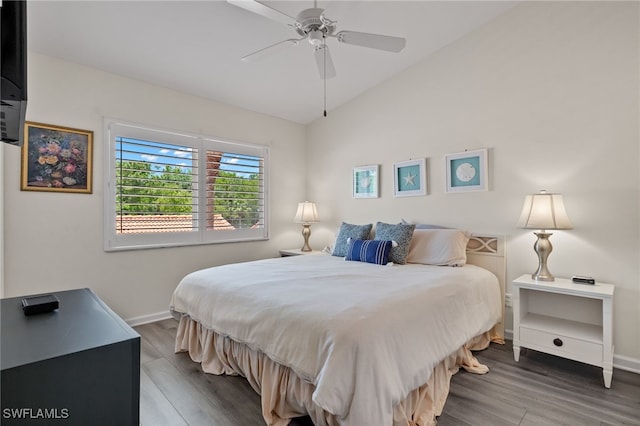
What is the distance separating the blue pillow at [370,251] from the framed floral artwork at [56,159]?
8.57 feet

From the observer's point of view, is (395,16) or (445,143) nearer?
(395,16)

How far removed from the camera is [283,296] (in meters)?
1.96

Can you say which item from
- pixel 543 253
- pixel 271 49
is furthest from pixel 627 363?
pixel 271 49

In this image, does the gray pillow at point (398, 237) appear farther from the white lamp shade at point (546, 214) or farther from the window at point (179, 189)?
the window at point (179, 189)

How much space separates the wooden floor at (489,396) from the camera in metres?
1.83

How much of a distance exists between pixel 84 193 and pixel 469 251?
378 cm

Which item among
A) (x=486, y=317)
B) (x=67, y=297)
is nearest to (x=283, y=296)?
(x=67, y=297)

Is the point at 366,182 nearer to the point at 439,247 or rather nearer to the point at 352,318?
the point at 439,247

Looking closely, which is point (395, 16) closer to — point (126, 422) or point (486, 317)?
point (486, 317)

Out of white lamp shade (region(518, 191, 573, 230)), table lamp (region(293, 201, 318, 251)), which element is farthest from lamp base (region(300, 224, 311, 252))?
white lamp shade (region(518, 191, 573, 230))

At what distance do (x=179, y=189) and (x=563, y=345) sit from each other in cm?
381

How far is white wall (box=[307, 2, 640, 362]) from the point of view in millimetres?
2477

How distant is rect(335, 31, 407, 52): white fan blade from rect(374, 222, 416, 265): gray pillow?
67.1 inches

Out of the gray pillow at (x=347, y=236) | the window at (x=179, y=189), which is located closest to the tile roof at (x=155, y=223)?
the window at (x=179, y=189)
